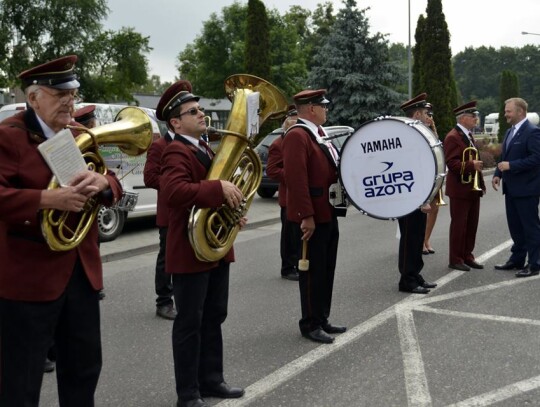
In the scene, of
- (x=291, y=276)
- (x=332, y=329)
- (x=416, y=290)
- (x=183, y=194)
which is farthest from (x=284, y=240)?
(x=183, y=194)

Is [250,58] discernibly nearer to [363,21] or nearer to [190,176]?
[363,21]

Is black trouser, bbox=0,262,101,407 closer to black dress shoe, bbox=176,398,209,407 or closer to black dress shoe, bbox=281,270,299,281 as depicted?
black dress shoe, bbox=176,398,209,407

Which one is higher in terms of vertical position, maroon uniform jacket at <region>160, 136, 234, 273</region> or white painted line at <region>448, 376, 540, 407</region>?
maroon uniform jacket at <region>160, 136, 234, 273</region>

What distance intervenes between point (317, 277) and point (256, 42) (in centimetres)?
2044

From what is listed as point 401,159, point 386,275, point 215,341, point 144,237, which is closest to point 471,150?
point 386,275

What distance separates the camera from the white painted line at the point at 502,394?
3.82 metres

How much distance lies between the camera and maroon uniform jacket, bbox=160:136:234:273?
3.47 meters

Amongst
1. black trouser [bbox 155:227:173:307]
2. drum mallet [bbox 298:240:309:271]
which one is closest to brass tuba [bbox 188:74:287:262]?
drum mallet [bbox 298:240:309:271]

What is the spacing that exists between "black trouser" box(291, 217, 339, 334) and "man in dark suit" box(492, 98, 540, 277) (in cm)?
300

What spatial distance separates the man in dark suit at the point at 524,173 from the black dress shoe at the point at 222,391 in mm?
4339

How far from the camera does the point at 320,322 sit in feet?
16.7

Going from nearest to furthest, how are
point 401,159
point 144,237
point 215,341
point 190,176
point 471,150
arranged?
point 190,176 < point 215,341 < point 401,159 < point 471,150 < point 144,237

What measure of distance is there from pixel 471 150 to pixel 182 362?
15.7 ft

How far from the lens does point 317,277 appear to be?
5.02 metres
